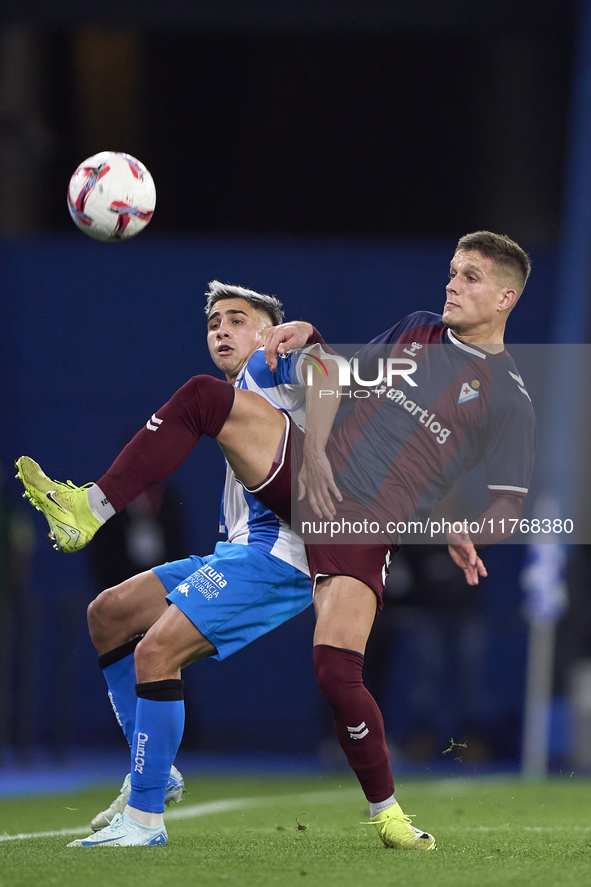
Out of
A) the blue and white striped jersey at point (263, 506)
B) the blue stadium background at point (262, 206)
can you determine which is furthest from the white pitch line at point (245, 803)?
the blue stadium background at point (262, 206)

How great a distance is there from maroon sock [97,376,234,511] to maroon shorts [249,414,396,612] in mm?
337

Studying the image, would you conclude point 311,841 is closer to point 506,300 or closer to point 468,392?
point 468,392

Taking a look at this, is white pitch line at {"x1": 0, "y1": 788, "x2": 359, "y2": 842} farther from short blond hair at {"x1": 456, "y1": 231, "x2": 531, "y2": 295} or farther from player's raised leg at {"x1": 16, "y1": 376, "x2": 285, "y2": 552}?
short blond hair at {"x1": 456, "y1": 231, "x2": 531, "y2": 295}

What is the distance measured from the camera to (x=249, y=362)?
5.02m

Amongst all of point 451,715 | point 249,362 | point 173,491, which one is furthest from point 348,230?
point 249,362

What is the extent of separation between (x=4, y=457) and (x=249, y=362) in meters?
7.38

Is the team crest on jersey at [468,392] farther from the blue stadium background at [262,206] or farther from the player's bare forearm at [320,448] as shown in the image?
the blue stadium background at [262,206]

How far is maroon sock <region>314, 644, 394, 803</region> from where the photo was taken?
4195 millimetres

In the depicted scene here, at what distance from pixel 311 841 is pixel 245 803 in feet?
7.79

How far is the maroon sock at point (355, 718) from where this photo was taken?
4.20 m

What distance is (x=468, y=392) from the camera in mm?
4730

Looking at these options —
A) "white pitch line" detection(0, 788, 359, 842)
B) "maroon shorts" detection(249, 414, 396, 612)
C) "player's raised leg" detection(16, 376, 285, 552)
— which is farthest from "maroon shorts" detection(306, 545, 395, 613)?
"white pitch line" detection(0, 788, 359, 842)

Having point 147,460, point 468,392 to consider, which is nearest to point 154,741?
point 147,460

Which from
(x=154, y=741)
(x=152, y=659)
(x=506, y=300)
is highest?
(x=506, y=300)
